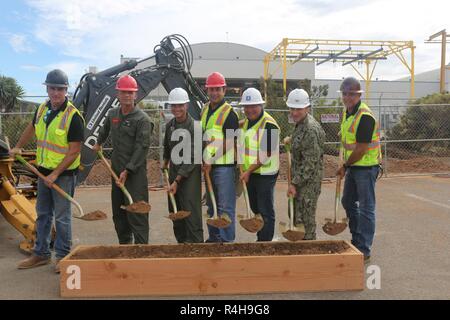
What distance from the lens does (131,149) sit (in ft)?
17.1

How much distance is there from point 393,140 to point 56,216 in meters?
12.4

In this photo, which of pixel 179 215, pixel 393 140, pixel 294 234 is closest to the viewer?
pixel 294 234

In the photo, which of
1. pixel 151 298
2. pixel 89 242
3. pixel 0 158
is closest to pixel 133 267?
pixel 151 298

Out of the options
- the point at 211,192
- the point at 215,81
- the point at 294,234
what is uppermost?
the point at 215,81

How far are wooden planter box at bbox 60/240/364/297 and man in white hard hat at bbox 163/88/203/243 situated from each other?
1.12 metres

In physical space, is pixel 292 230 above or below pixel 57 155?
below

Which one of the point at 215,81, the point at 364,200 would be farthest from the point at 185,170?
the point at 364,200

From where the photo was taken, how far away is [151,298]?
419cm

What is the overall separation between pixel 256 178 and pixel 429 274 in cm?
220

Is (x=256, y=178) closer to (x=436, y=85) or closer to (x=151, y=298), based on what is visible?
(x=151, y=298)

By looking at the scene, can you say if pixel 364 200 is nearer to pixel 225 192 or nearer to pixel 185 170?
pixel 225 192

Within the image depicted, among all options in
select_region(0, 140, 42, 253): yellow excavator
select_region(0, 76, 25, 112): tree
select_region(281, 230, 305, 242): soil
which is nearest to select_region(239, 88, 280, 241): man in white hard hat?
select_region(281, 230, 305, 242): soil

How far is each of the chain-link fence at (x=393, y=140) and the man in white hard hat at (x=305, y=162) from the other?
7.33 metres

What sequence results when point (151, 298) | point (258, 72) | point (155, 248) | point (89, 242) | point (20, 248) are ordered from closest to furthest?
1. point (151, 298)
2. point (155, 248)
3. point (20, 248)
4. point (89, 242)
5. point (258, 72)
